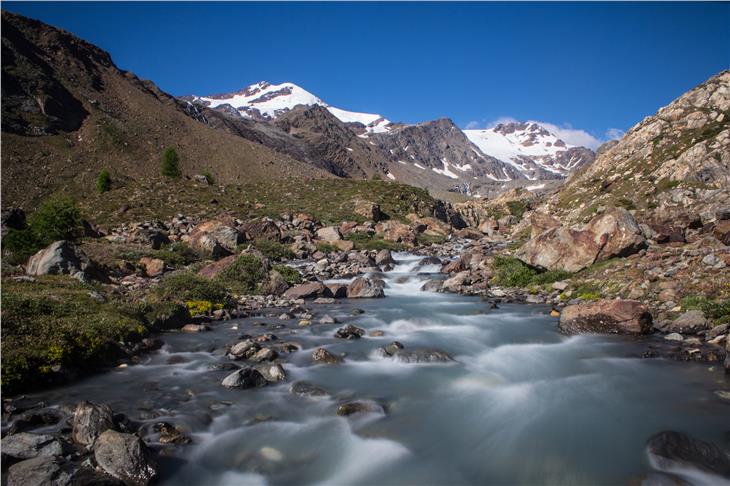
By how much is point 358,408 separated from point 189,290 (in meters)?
10.4

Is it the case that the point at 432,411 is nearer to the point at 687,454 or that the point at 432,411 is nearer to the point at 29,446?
the point at 687,454

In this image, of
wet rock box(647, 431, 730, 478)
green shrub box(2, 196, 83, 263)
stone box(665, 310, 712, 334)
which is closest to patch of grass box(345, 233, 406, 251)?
green shrub box(2, 196, 83, 263)

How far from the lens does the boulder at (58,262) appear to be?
1672 centimetres

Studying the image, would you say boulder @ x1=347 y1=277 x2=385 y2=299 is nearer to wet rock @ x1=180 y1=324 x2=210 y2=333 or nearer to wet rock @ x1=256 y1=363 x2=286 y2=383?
wet rock @ x1=180 y1=324 x2=210 y2=333

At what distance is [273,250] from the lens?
99.8 feet

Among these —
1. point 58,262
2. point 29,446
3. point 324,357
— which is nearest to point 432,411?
point 324,357

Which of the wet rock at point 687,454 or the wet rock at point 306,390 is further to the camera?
the wet rock at point 306,390

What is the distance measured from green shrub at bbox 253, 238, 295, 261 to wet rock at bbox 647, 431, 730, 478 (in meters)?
25.5

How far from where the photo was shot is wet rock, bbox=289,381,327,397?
9.26 meters

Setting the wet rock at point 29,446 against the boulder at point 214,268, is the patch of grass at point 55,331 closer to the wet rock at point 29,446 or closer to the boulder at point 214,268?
the wet rock at point 29,446

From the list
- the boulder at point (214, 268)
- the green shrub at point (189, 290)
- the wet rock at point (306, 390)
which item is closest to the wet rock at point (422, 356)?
the wet rock at point (306, 390)

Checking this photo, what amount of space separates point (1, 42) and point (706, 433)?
12983cm

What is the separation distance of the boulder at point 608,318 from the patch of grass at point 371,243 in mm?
23459

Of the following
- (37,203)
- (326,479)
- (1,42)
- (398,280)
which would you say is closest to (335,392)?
(326,479)
